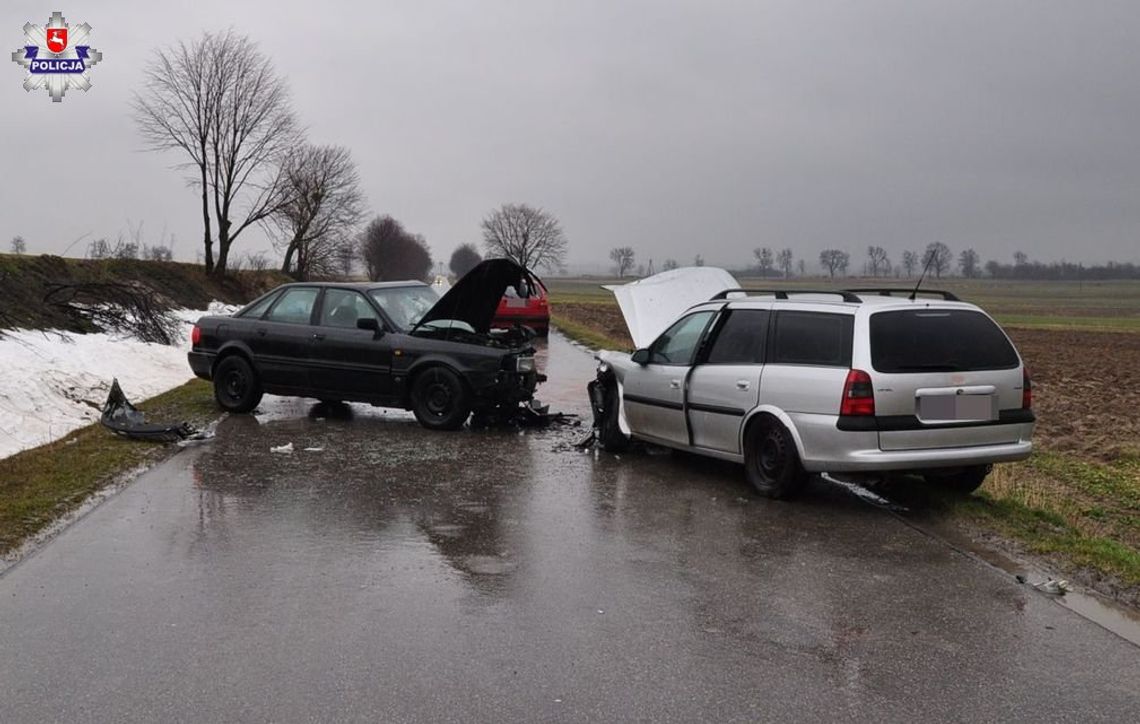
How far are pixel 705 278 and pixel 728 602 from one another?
7590 millimetres

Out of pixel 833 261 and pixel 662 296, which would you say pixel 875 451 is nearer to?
pixel 662 296

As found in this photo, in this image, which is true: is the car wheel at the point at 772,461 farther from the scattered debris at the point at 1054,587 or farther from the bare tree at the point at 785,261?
the bare tree at the point at 785,261

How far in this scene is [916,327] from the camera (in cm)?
764

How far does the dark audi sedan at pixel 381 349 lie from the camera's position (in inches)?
454

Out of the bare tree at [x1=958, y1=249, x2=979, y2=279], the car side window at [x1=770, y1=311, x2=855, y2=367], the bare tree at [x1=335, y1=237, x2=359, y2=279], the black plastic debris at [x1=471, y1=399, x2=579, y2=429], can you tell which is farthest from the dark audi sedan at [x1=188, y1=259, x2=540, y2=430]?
the bare tree at [x1=958, y1=249, x2=979, y2=279]

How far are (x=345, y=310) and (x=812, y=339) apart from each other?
632cm

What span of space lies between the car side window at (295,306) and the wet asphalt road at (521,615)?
4.08 m

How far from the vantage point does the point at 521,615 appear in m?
5.21

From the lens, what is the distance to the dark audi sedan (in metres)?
11.5

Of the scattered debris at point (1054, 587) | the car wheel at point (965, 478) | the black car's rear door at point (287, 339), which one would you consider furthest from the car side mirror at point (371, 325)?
the scattered debris at point (1054, 587)

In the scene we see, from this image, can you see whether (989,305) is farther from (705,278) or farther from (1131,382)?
(705,278)

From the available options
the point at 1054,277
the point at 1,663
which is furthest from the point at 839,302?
Answer: the point at 1054,277

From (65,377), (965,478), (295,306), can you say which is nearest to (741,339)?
(965,478)

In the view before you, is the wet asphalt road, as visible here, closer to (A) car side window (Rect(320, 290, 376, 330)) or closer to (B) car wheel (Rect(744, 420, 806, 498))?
(B) car wheel (Rect(744, 420, 806, 498))
